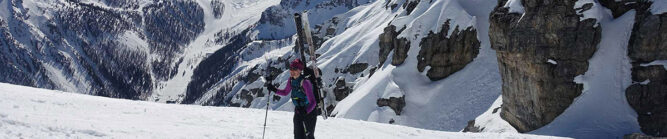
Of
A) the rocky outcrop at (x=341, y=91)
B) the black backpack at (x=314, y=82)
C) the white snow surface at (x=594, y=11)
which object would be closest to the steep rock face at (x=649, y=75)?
the white snow surface at (x=594, y=11)

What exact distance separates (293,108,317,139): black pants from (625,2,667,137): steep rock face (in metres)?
32.0

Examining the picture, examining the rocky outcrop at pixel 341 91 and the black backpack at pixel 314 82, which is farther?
the rocky outcrop at pixel 341 91

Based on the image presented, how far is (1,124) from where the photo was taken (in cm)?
1305

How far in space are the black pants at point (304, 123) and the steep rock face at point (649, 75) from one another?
3204 centimetres

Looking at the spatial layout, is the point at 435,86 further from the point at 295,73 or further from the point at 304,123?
the point at 295,73

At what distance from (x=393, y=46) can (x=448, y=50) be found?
815 inches

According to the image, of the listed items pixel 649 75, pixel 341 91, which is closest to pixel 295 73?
pixel 649 75

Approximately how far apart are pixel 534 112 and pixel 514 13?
9.42 m

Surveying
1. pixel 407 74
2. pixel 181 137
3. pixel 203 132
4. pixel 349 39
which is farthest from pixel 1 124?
pixel 349 39

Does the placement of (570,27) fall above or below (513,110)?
above

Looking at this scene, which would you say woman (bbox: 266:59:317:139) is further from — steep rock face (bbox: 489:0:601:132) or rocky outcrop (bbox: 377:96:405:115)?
rocky outcrop (bbox: 377:96:405:115)

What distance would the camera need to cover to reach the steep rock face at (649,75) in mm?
35812

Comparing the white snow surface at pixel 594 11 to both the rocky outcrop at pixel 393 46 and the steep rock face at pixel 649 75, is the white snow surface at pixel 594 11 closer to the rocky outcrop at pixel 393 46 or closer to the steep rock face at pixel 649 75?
the steep rock face at pixel 649 75

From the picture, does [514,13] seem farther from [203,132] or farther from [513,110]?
[203,132]
